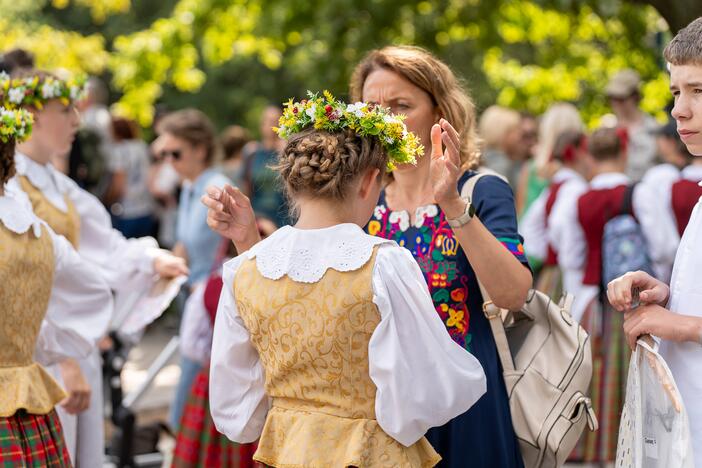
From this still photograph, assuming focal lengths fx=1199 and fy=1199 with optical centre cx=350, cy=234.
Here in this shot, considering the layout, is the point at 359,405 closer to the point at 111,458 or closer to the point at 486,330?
the point at 486,330

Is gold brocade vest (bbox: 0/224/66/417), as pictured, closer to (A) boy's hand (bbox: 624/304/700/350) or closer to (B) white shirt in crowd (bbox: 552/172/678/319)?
(A) boy's hand (bbox: 624/304/700/350)

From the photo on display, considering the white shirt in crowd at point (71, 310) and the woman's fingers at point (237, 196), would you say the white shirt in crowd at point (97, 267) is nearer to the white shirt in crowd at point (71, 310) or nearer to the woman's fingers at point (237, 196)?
the white shirt in crowd at point (71, 310)

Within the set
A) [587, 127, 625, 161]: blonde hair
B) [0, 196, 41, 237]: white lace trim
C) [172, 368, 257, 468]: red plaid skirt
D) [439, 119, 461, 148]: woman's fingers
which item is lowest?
[172, 368, 257, 468]: red plaid skirt

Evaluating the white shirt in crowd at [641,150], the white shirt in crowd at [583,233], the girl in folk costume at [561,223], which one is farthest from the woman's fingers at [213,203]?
the white shirt in crowd at [641,150]

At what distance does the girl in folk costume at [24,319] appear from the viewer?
362cm

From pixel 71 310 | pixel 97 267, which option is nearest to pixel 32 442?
pixel 71 310

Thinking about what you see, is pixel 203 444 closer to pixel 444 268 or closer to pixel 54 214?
pixel 54 214

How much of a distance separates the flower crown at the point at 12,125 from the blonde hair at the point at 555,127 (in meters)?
5.50

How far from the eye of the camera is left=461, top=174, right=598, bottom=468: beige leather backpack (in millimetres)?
3590

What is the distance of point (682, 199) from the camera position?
22.0ft

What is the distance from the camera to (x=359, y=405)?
310 cm

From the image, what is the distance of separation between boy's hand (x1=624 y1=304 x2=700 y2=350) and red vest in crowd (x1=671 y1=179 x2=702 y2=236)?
11.8ft

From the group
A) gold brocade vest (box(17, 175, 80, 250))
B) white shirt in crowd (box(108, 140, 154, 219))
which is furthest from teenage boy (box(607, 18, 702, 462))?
white shirt in crowd (box(108, 140, 154, 219))

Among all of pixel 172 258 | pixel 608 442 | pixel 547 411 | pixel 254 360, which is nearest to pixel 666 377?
pixel 547 411
